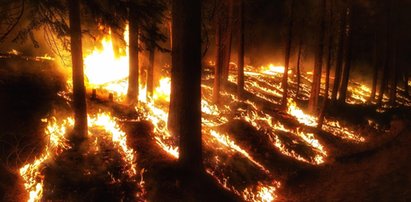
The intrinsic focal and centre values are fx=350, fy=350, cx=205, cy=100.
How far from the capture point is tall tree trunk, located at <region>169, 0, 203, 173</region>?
10398 mm

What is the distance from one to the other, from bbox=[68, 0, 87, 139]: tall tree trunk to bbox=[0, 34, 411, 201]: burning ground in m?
0.57

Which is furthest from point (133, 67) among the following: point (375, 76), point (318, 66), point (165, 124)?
point (375, 76)

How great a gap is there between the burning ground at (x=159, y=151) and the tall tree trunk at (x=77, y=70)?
1.89ft

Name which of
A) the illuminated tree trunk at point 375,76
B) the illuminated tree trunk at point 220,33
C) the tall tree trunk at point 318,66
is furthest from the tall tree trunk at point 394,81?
the illuminated tree trunk at point 220,33

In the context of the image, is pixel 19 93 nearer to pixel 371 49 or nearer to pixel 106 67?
pixel 106 67

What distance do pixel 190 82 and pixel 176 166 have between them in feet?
9.42

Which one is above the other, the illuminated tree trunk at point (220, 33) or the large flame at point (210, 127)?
the illuminated tree trunk at point (220, 33)

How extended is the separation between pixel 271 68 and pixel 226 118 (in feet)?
77.6

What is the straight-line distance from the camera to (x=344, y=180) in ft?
45.0

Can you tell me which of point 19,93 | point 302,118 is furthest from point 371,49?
point 19,93

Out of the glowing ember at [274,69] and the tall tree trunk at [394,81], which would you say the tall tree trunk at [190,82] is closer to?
the tall tree trunk at [394,81]

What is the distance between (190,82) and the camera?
10555 millimetres

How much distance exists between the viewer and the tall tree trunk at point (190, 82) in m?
10.4

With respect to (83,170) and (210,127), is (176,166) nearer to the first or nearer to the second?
(83,170)
